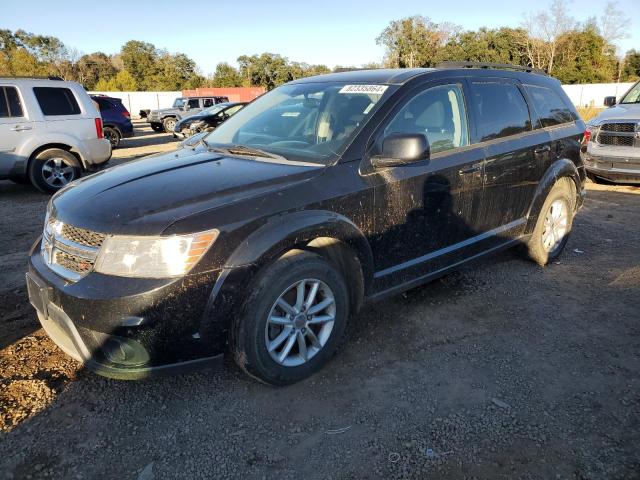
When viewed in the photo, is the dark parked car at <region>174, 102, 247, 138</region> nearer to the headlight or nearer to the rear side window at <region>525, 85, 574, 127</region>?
the rear side window at <region>525, 85, 574, 127</region>

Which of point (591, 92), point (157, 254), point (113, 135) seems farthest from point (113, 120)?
point (591, 92)

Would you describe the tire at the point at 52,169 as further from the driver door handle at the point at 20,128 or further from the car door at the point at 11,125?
the driver door handle at the point at 20,128

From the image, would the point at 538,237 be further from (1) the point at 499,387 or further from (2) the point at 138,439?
(2) the point at 138,439

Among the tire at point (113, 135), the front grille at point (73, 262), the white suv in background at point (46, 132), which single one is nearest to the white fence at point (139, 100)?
the tire at point (113, 135)

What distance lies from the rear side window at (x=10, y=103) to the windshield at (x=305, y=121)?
5.96 metres

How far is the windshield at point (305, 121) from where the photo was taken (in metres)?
3.15

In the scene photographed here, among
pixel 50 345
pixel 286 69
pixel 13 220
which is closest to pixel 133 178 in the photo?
pixel 50 345

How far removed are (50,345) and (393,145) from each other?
2676 millimetres

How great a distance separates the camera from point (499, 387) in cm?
286

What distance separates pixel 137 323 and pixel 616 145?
8.77 m

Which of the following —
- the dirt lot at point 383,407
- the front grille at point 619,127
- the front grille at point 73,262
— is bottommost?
the dirt lot at point 383,407

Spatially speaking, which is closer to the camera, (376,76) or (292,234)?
(292,234)

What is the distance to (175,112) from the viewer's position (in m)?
23.1

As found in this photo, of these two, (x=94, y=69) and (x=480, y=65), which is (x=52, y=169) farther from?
(x=94, y=69)
